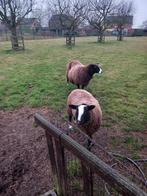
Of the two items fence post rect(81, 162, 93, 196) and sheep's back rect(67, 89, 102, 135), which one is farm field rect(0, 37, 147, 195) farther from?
fence post rect(81, 162, 93, 196)

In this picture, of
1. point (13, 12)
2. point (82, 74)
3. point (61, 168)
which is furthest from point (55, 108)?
point (13, 12)

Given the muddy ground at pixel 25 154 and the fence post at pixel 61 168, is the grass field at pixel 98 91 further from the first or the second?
the fence post at pixel 61 168

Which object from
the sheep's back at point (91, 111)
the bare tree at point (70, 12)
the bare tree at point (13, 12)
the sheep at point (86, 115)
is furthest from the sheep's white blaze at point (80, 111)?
the bare tree at point (70, 12)

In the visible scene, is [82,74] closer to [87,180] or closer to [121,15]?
[87,180]

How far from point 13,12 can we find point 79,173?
744 inches

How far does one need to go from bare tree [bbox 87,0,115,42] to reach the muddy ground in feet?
92.0

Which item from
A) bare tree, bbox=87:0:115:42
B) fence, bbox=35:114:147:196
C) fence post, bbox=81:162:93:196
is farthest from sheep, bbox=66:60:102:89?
bare tree, bbox=87:0:115:42

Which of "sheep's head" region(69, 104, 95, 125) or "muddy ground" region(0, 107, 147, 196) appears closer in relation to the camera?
"muddy ground" region(0, 107, 147, 196)

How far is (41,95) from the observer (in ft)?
24.6

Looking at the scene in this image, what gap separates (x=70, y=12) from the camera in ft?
92.1

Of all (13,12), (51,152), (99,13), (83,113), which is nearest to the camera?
(51,152)

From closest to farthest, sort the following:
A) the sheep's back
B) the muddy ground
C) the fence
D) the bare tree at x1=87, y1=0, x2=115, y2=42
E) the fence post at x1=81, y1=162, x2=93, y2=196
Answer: the fence → the fence post at x1=81, y1=162, x2=93, y2=196 → the muddy ground → the sheep's back → the bare tree at x1=87, y1=0, x2=115, y2=42

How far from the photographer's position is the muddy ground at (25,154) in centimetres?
361

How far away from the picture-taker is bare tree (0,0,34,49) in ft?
63.4
